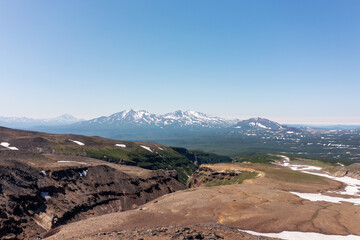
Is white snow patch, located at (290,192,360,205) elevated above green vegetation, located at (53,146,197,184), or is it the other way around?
white snow patch, located at (290,192,360,205)

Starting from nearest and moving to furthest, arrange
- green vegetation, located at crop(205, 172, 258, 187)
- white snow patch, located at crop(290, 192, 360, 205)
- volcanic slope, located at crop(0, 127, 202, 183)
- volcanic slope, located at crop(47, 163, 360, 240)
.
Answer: volcanic slope, located at crop(47, 163, 360, 240)
white snow patch, located at crop(290, 192, 360, 205)
green vegetation, located at crop(205, 172, 258, 187)
volcanic slope, located at crop(0, 127, 202, 183)

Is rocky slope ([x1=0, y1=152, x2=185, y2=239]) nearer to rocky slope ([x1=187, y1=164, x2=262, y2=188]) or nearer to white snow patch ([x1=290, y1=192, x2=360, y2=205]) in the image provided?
rocky slope ([x1=187, y1=164, x2=262, y2=188])

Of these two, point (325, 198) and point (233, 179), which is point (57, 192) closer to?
point (233, 179)

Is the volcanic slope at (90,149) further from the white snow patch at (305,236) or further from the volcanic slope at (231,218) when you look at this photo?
the white snow patch at (305,236)

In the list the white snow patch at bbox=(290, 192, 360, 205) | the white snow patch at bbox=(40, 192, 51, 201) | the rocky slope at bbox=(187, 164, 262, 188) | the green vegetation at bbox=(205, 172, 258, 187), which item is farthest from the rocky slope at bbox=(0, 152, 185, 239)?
Result: the white snow patch at bbox=(290, 192, 360, 205)

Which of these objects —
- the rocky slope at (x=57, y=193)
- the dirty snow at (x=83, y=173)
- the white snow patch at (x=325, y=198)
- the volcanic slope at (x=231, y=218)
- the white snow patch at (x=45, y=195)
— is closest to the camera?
the volcanic slope at (x=231, y=218)

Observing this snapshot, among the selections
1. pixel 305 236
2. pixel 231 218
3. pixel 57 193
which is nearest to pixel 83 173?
pixel 57 193

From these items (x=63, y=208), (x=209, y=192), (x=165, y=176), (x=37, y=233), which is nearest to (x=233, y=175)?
(x=165, y=176)

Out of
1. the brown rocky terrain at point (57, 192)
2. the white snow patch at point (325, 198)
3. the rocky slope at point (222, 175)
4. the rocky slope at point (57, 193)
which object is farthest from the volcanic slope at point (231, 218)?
the rocky slope at point (222, 175)

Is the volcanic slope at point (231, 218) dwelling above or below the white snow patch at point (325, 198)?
above

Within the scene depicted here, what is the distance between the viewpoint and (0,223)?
44656mm

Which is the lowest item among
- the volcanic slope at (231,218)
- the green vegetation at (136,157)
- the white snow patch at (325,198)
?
the green vegetation at (136,157)

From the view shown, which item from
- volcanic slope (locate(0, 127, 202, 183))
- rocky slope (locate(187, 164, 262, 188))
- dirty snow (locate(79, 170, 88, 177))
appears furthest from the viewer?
volcanic slope (locate(0, 127, 202, 183))

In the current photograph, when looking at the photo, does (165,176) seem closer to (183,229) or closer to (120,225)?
(120,225)
